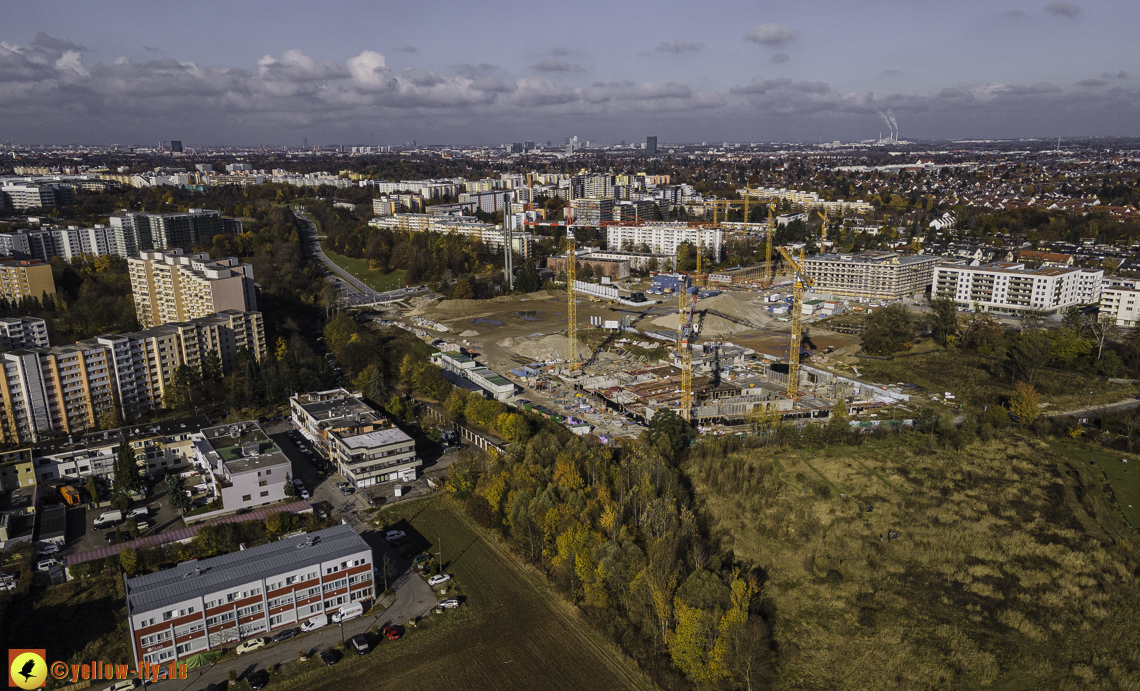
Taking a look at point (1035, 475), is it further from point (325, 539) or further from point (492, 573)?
point (325, 539)

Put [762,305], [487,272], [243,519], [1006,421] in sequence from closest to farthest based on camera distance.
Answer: [243,519], [1006,421], [762,305], [487,272]

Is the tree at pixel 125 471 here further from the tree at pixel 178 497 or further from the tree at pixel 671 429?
the tree at pixel 671 429

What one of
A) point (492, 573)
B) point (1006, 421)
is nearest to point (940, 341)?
point (1006, 421)

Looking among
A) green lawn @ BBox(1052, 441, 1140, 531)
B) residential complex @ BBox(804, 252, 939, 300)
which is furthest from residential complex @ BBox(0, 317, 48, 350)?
residential complex @ BBox(804, 252, 939, 300)

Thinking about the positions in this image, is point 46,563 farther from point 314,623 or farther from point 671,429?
point 671,429

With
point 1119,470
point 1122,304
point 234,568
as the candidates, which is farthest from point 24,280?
point 1122,304

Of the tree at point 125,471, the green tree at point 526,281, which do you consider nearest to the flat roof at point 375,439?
the tree at point 125,471

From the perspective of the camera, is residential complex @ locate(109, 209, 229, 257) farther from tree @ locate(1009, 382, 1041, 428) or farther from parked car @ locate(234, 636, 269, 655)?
tree @ locate(1009, 382, 1041, 428)
